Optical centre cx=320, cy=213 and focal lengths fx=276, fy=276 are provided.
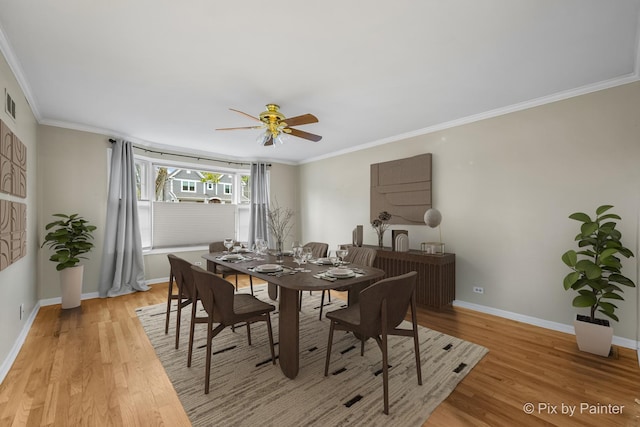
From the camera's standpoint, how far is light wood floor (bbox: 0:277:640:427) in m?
1.70

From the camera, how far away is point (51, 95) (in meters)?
2.98

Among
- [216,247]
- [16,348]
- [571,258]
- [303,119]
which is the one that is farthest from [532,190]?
[16,348]

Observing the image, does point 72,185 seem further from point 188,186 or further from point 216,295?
point 216,295

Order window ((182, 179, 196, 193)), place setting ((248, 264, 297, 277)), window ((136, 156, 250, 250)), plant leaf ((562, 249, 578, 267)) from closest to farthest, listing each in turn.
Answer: place setting ((248, 264, 297, 277)) < plant leaf ((562, 249, 578, 267)) < window ((136, 156, 250, 250)) < window ((182, 179, 196, 193))

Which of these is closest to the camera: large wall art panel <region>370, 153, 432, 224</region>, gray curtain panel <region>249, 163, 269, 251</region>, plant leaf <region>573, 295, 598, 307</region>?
plant leaf <region>573, 295, 598, 307</region>

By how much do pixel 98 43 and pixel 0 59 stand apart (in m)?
0.79

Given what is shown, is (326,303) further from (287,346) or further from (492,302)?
(492,302)

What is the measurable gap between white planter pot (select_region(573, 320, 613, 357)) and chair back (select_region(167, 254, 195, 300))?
11.4 feet

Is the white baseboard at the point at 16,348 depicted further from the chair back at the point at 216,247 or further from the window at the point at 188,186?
the window at the point at 188,186

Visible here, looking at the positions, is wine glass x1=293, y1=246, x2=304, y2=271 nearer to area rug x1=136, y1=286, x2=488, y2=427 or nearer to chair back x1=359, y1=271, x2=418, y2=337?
area rug x1=136, y1=286, x2=488, y2=427

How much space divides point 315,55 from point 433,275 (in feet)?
9.29

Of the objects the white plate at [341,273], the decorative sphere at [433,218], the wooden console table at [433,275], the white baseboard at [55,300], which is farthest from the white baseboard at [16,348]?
the decorative sphere at [433,218]

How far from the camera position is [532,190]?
3.10 m

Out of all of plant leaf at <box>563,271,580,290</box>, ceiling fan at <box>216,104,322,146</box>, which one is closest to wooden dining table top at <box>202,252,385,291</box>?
ceiling fan at <box>216,104,322,146</box>
